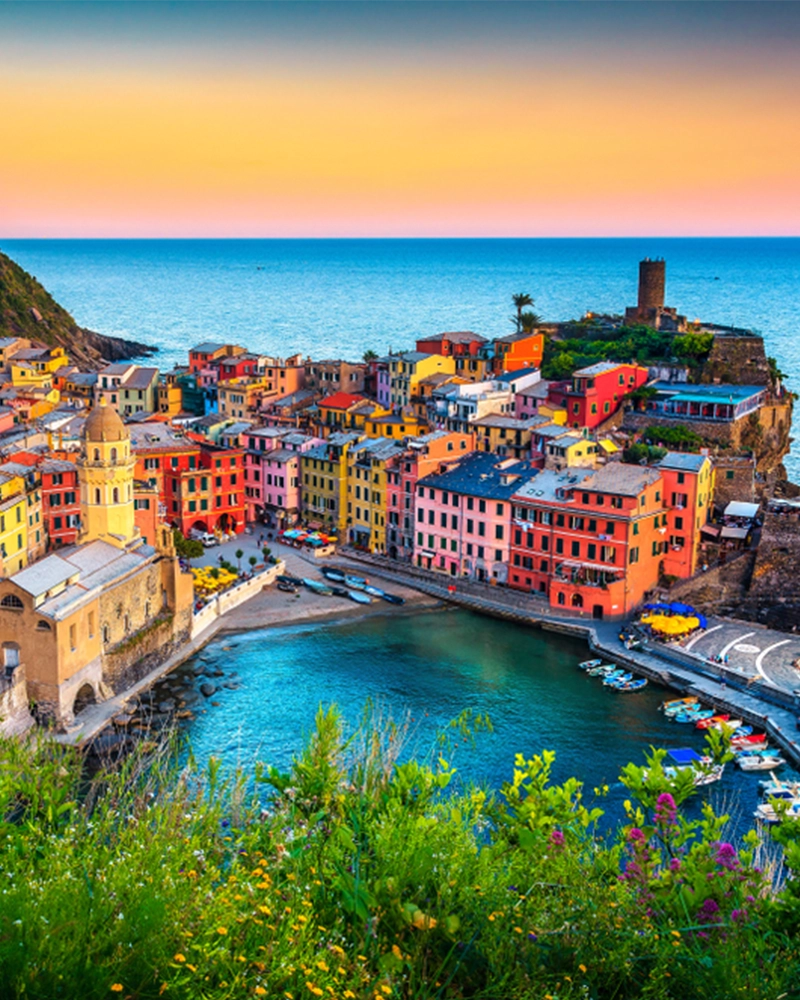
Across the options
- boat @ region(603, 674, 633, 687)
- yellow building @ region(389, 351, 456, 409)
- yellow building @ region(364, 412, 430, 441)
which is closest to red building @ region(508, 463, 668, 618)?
boat @ region(603, 674, 633, 687)

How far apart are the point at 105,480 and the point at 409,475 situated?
18.0m

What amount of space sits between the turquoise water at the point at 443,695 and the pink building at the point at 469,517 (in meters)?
4.20

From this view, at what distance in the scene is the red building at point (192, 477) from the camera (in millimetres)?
61594

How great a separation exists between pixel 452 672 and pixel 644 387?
2839cm

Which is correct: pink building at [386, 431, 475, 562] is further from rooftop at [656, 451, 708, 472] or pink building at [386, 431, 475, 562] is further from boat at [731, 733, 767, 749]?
boat at [731, 733, 767, 749]

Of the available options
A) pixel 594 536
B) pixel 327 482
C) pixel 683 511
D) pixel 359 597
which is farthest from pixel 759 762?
pixel 327 482

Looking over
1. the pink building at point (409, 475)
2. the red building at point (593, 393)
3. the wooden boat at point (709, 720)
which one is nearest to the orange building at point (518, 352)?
the red building at point (593, 393)

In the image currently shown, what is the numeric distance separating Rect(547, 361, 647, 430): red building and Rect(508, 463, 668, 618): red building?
447 inches

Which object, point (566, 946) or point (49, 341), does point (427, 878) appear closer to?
point (566, 946)

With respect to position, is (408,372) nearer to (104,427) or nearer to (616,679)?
(104,427)

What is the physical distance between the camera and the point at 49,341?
4766 inches

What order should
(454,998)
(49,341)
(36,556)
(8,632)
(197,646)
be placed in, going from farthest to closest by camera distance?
(49,341) → (36,556) → (197,646) → (8,632) → (454,998)

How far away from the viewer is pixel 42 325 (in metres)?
124

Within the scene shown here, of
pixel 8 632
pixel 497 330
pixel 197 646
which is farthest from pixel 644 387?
pixel 497 330
